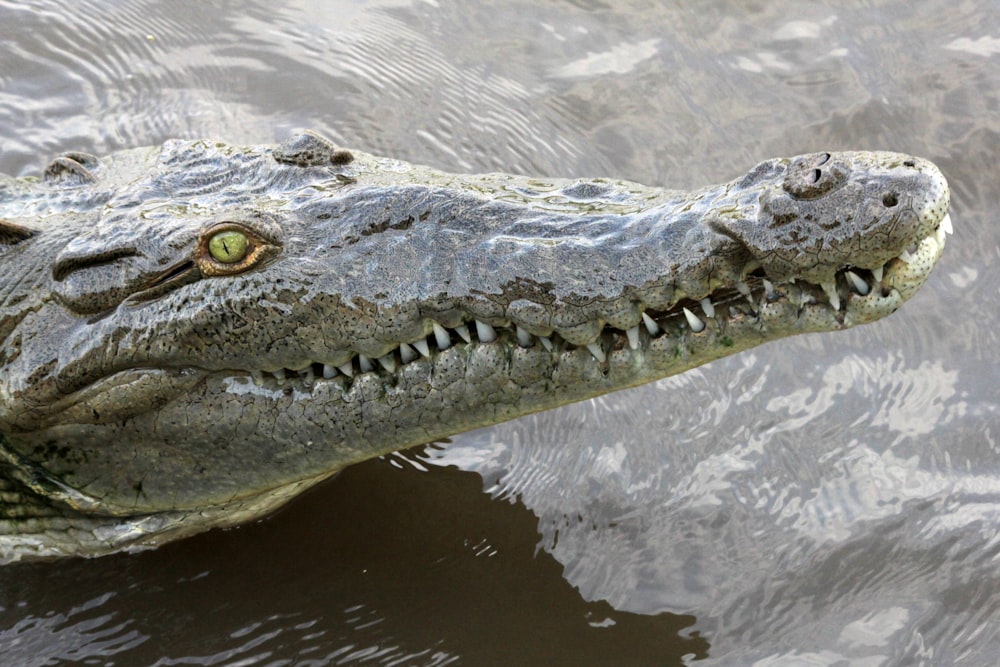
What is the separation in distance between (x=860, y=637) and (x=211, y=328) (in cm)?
228

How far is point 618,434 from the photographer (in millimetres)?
4793

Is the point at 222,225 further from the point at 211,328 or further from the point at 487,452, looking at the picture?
the point at 487,452

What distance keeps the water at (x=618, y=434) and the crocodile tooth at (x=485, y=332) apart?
109 centimetres

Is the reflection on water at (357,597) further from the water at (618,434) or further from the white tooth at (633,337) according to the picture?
the white tooth at (633,337)

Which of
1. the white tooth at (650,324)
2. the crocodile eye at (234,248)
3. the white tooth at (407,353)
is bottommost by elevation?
the white tooth at (407,353)

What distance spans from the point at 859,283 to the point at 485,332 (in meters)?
1.03

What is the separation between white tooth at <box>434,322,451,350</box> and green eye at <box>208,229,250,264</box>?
67 centimetres

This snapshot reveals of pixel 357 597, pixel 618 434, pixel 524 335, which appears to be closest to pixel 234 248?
pixel 524 335

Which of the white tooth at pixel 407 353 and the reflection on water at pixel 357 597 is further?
the reflection on water at pixel 357 597

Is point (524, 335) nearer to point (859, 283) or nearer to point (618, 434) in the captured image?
point (859, 283)

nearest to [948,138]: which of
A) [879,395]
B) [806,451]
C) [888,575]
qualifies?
[879,395]

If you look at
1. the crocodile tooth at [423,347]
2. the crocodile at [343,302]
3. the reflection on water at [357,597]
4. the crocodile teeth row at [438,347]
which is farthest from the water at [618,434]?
the crocodile tooth at [423,347]

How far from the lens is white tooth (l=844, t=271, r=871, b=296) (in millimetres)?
3207

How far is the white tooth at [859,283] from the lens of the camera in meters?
3.21
